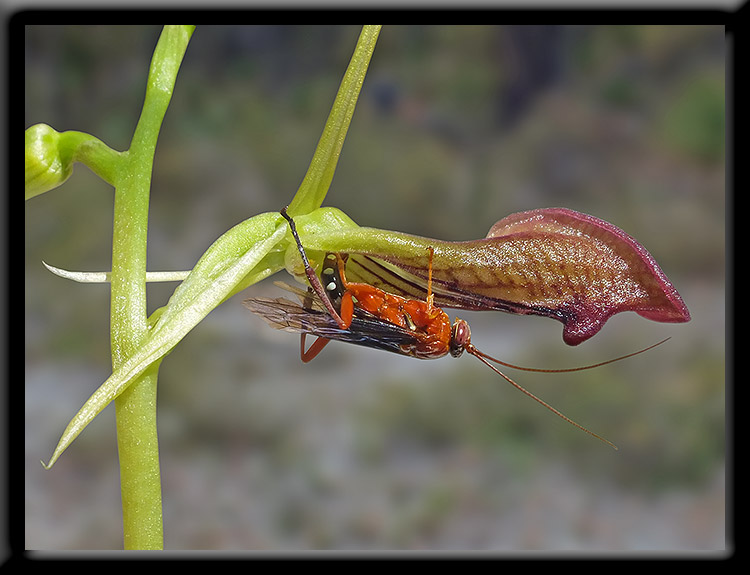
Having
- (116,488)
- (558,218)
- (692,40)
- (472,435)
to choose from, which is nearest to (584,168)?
(692,40)

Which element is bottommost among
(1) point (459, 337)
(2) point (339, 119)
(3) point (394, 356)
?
(3) point (394, 356)

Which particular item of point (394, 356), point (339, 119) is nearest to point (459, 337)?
point (339, 119)

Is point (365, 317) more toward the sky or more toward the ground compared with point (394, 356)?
more toward the sky

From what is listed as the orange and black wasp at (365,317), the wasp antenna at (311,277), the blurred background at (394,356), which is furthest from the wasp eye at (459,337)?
the blurred background at (394,356)

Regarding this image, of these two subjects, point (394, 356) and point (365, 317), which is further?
point (394, 356)

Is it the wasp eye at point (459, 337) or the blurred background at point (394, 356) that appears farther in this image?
the blurred background at point (394, 356)

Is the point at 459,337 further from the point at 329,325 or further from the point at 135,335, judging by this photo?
the point at 135,335

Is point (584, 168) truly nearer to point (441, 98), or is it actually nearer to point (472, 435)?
point (441, 98)

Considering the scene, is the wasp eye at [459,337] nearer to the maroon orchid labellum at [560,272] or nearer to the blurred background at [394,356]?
the maroon orchid labellum at [560,272]
